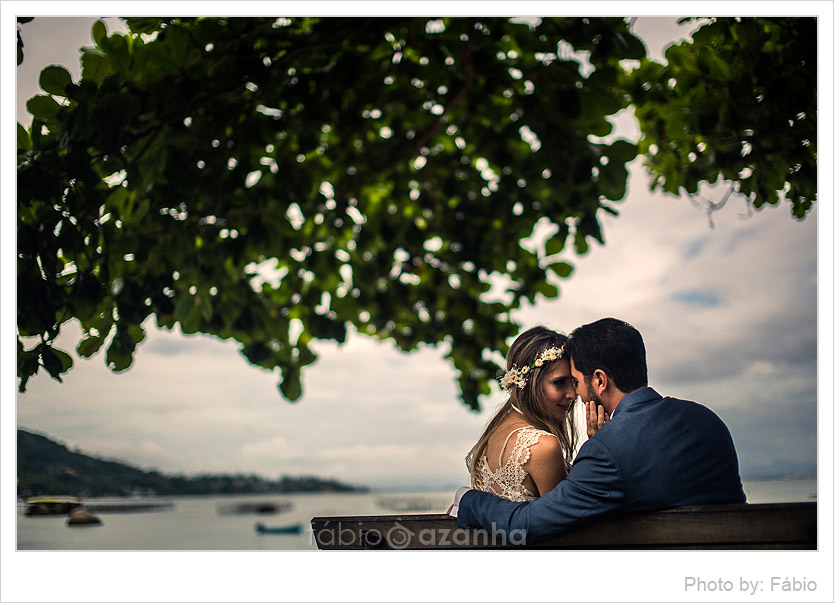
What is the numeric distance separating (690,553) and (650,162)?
2391 mm

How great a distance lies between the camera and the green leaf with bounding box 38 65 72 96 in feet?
7.73

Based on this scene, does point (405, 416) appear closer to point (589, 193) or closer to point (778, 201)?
point (589, 193)

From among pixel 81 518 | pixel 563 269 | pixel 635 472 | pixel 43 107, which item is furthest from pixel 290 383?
pixel 635 472

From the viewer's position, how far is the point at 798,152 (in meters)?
2.74

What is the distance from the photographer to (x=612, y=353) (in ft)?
6.28

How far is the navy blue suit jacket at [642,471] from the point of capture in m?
1.74

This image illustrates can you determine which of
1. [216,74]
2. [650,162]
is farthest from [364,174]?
[650,162]

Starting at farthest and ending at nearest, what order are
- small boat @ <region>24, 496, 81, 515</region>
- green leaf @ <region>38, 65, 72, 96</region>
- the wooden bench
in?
1. small boat @ <region>24, 496, 81, 515</region>
2. green leaf @ <region>38, 65, 72, 96</region>
3. the wooden bench

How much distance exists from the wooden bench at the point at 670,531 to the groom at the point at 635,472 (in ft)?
0.11

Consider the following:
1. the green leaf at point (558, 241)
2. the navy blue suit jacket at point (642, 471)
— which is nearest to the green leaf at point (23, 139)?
the navy blue suit jacket at point (642, 471)

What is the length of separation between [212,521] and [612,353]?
2585 mm

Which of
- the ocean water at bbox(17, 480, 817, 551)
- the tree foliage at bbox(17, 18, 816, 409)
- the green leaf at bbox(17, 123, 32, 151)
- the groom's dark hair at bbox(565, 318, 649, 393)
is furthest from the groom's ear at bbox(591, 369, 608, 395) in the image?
the green leaf at bbox(17, 123, 32, 151)

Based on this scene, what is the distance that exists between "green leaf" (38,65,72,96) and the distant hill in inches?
49.1

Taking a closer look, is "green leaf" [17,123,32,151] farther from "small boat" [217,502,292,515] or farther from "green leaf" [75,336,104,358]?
"small boat" [217,502,292,515]
